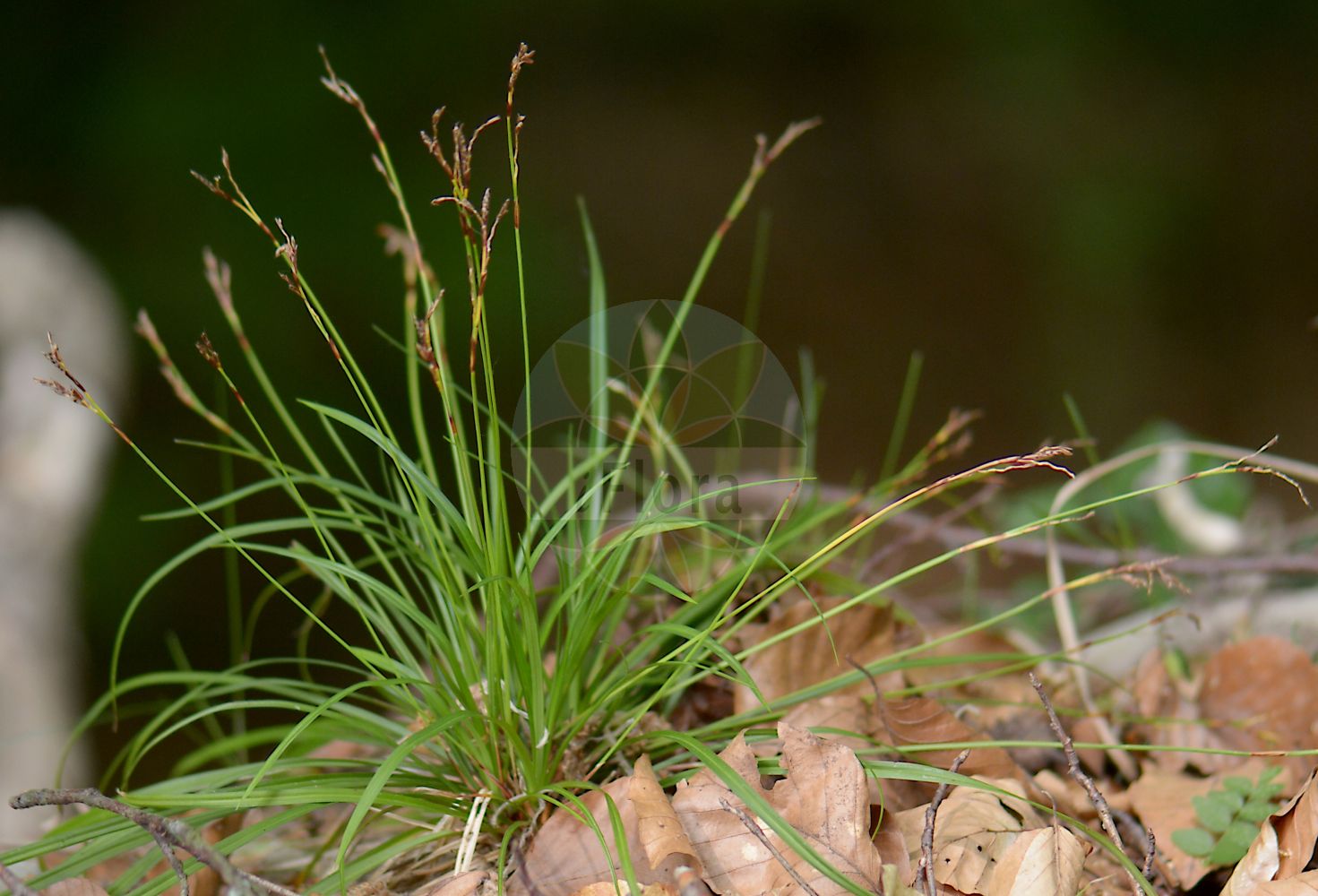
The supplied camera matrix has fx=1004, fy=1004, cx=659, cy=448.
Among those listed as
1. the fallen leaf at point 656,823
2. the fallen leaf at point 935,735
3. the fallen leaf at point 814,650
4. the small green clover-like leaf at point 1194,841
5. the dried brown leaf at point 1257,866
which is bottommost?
the small green clover-like leaf at point 1194,841

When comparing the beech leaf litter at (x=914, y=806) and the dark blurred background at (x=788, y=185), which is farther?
the dark blurred background at (x=788, y=185)

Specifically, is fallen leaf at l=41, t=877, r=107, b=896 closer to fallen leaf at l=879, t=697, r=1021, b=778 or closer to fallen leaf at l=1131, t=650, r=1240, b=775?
fallen leaf at l=879, t=697, r=1021, b=778

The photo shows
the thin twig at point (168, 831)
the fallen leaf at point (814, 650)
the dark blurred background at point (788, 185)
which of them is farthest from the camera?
the dark blurred background at point (788, 185)

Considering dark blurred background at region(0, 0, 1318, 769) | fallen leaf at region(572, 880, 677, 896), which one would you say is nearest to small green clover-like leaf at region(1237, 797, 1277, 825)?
fallen leaf at region(572, 880, 677, 896)

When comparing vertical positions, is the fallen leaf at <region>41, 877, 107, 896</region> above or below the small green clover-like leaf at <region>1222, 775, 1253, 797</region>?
above

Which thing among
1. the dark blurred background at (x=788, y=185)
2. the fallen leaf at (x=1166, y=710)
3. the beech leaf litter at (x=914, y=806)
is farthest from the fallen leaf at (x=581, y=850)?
the dark blurred background at (x=788, y=185)

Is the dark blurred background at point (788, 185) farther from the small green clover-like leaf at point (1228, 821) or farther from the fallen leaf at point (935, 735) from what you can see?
the small green clover-like leaf at point (1228, 821)

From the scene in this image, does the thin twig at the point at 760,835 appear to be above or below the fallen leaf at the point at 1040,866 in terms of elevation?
above
